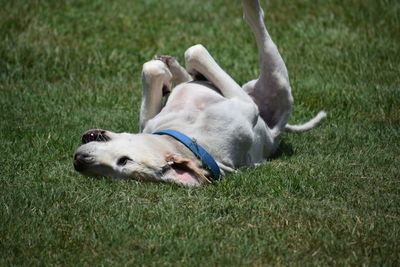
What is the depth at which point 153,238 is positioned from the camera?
4.36 metres

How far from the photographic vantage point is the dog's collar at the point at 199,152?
5.33 m

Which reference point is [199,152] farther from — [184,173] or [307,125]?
[307,125]

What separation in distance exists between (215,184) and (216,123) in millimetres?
546

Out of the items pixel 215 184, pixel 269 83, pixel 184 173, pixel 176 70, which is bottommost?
pixel 215 184

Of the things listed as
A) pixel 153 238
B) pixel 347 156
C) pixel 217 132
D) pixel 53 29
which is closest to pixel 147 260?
pixel 153 238

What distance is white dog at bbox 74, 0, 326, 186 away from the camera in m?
5.08

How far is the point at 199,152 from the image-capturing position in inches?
210

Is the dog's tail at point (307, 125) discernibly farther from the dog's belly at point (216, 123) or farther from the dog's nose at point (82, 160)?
the dog's nose at point (82, 160)

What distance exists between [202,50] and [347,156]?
148 cm

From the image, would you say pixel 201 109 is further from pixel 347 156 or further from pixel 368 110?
pixel 368 110

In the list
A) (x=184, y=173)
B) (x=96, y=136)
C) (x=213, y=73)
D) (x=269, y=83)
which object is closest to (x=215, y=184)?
(x=184, y=173)

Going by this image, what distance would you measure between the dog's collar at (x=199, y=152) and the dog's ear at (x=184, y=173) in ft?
0.37

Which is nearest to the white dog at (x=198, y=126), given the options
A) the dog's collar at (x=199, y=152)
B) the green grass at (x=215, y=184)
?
the dog's collar at (x=199, y=152)

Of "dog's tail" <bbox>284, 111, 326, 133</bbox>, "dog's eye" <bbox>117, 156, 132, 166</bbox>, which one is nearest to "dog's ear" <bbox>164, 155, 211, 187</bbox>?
"dog's eye" <bbox>117, 156, 132, 166</bbox>
